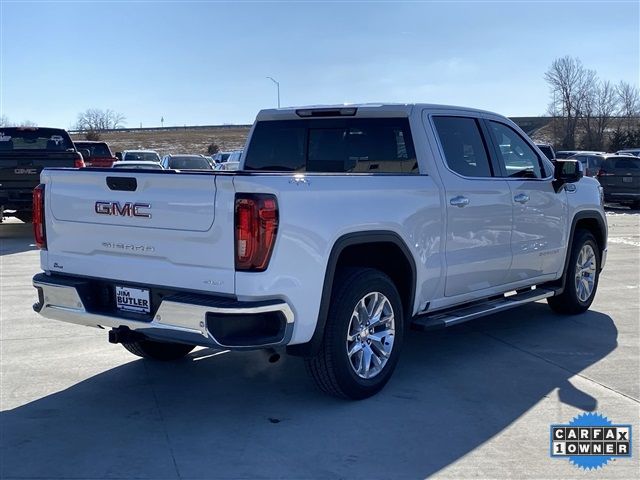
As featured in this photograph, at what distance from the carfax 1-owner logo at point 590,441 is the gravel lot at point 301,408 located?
0.06m

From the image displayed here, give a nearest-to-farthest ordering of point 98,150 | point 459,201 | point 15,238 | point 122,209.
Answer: point 122,209
point 459,201
point 15,238
point 98,150

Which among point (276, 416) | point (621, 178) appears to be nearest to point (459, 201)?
point (276, 416)

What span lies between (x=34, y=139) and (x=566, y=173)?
1190 cm

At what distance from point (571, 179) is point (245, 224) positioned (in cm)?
410

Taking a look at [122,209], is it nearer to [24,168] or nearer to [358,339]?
[358,339]

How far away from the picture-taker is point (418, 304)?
17.8 feet

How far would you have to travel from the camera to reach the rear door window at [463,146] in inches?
231

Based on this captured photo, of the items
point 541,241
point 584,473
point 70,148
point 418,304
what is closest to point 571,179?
point 541,241

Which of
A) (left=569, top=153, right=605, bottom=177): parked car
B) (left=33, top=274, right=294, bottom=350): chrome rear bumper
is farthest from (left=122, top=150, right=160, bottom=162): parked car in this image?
(left=33, top=274, right=294, bottom=350): chrome rear bumper

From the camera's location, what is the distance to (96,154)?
926 inches

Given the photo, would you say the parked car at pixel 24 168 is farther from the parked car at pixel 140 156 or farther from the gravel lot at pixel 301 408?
the parked car at pixel 140 156

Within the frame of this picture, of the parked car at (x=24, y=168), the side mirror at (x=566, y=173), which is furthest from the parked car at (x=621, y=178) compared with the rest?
the side mirror at (x=566, y=173)

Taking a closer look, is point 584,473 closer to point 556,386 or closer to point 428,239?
point 556,386

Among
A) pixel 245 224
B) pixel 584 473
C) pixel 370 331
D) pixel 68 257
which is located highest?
pixel 245 224
